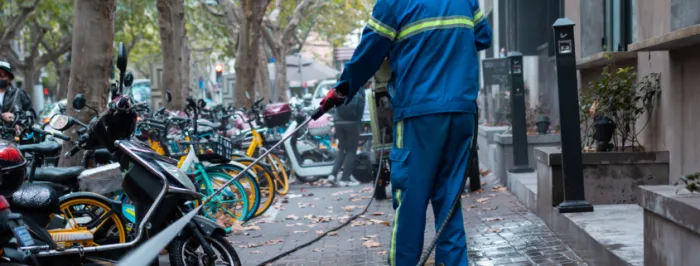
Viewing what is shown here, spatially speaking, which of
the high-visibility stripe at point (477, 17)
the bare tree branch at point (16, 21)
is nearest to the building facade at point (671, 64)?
the high-visibility stripe at point (477, 17)

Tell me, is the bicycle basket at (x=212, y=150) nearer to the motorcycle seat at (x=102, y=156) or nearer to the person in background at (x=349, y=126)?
the motorcycle seat at (x=102, y=156)

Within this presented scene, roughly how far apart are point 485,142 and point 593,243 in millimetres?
9115

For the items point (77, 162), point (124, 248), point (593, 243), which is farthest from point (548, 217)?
point (77, 162)

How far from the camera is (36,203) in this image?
612 centimetres

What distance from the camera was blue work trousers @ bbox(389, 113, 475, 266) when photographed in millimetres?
4992

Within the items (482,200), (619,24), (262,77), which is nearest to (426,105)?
(619,24)

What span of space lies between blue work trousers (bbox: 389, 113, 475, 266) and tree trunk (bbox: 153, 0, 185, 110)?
17.0 metres

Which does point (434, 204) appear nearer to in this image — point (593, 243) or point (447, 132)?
point (447, 132)

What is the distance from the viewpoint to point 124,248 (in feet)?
21.2

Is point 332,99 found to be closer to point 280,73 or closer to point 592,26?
point 592,26

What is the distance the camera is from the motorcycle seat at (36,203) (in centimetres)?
608

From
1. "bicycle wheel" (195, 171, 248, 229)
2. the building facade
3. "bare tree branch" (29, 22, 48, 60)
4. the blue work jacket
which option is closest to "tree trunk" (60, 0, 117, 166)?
"bicycle wheel" (195, 171, 248, 229)

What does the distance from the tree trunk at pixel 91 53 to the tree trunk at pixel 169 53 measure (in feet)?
36.3

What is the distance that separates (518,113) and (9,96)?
6.31 meters
